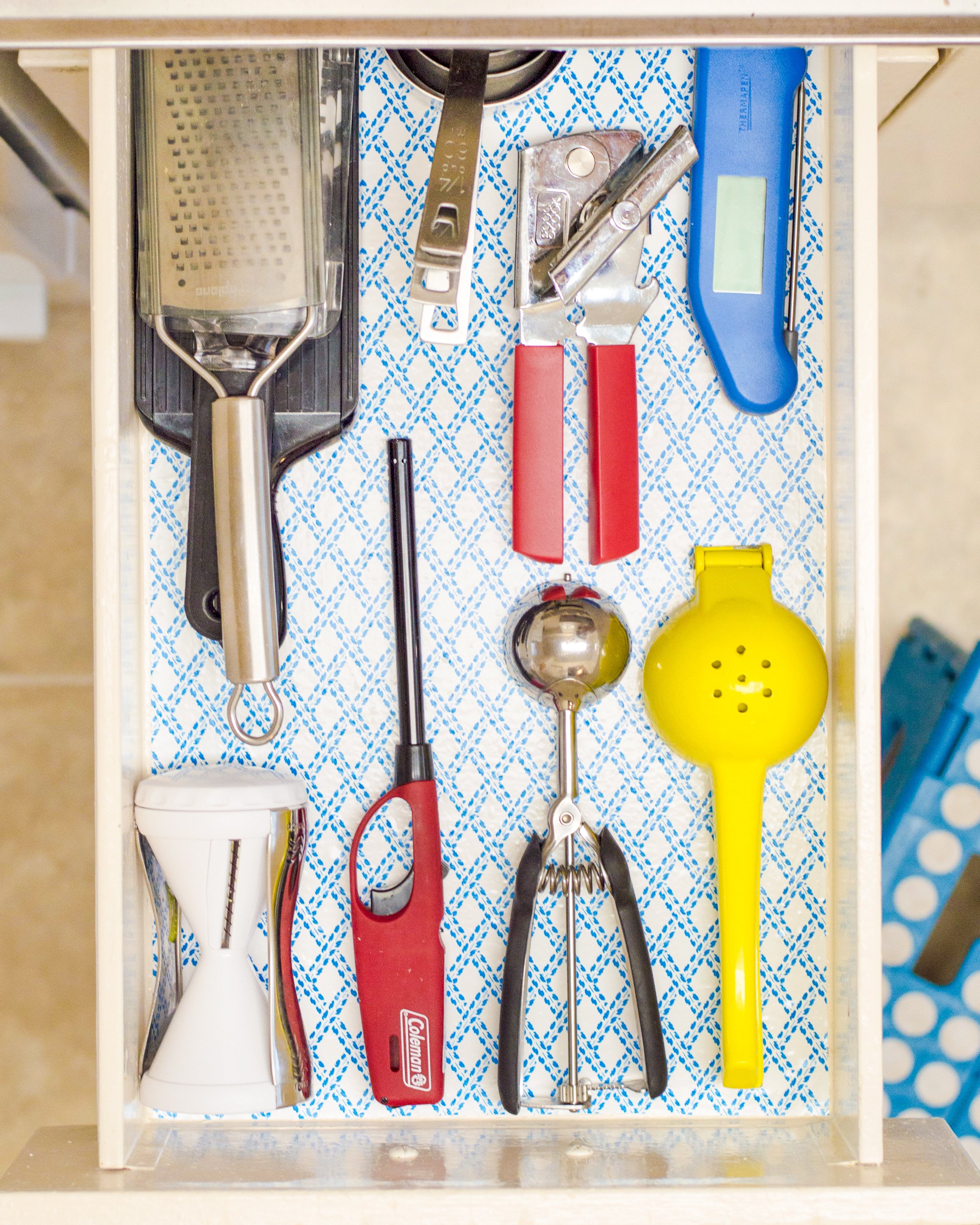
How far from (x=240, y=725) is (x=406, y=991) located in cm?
20

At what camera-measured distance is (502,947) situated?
2.22 feet

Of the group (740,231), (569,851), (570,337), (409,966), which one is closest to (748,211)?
(740,231)

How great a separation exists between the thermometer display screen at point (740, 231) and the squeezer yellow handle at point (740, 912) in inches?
12.3

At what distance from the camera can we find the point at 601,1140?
2.13 feet

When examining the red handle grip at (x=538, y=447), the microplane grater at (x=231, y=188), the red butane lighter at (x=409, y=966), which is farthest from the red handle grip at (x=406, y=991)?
the microplane grater at (x=231, y=188)

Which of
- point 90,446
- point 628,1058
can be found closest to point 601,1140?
point 628,1058

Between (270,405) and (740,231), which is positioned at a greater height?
(740,231)

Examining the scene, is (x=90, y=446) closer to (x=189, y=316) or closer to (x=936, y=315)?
(x=189, y=316)

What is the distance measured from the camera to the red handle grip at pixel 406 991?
0.64 meters

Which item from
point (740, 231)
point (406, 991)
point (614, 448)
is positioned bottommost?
point (406, 991)

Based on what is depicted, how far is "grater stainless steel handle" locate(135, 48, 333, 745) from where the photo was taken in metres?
0.62

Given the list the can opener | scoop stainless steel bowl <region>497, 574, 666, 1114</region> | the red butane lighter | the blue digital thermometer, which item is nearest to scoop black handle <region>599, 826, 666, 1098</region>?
scoop stainless steel bowl <region>497, 574, 666, 1114</region>

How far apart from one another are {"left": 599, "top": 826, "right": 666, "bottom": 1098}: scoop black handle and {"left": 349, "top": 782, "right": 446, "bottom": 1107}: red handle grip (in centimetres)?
12

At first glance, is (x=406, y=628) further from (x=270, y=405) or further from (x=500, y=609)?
(x=270, y=405)
